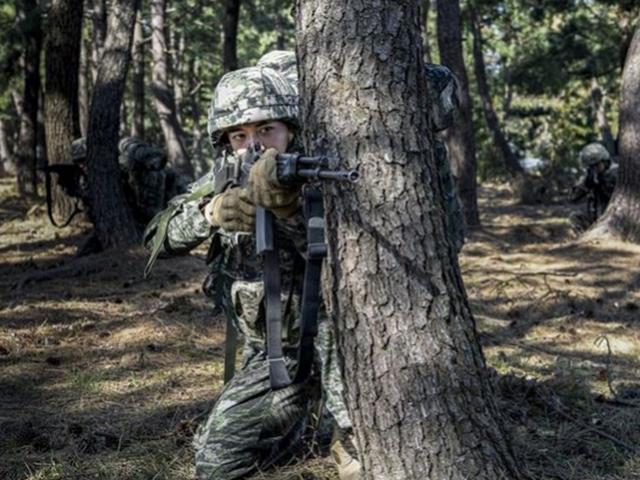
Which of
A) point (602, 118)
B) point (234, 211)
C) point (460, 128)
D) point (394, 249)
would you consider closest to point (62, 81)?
point (460, 128)

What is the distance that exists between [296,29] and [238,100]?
74cm

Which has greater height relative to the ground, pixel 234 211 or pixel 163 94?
pixel 163 94

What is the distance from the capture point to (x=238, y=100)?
3.18 m

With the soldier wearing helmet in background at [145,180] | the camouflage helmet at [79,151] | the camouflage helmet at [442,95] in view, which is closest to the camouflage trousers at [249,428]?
the camouflage helmet at [442,95]

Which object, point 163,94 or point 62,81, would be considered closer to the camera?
point 62,81

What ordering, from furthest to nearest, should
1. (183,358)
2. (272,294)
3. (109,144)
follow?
(109,144) → (183,358) → (272,294)

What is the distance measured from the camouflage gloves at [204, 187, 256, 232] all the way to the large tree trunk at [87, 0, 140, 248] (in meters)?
5.63

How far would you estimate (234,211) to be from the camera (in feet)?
9.14

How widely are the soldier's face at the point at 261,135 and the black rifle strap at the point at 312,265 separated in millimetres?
850

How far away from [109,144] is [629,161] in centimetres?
562

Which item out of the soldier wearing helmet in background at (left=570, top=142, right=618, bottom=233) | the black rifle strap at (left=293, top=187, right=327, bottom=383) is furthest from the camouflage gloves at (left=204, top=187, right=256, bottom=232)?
the soldier wearing helmet in background at (left=570, top=142, right=618, bottom=233)

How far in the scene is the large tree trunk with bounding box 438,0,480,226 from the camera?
1013 cm

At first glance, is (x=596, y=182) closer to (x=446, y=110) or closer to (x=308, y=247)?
(x=446, y=110)

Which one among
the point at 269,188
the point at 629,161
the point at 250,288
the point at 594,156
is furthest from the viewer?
the point at 594,156
